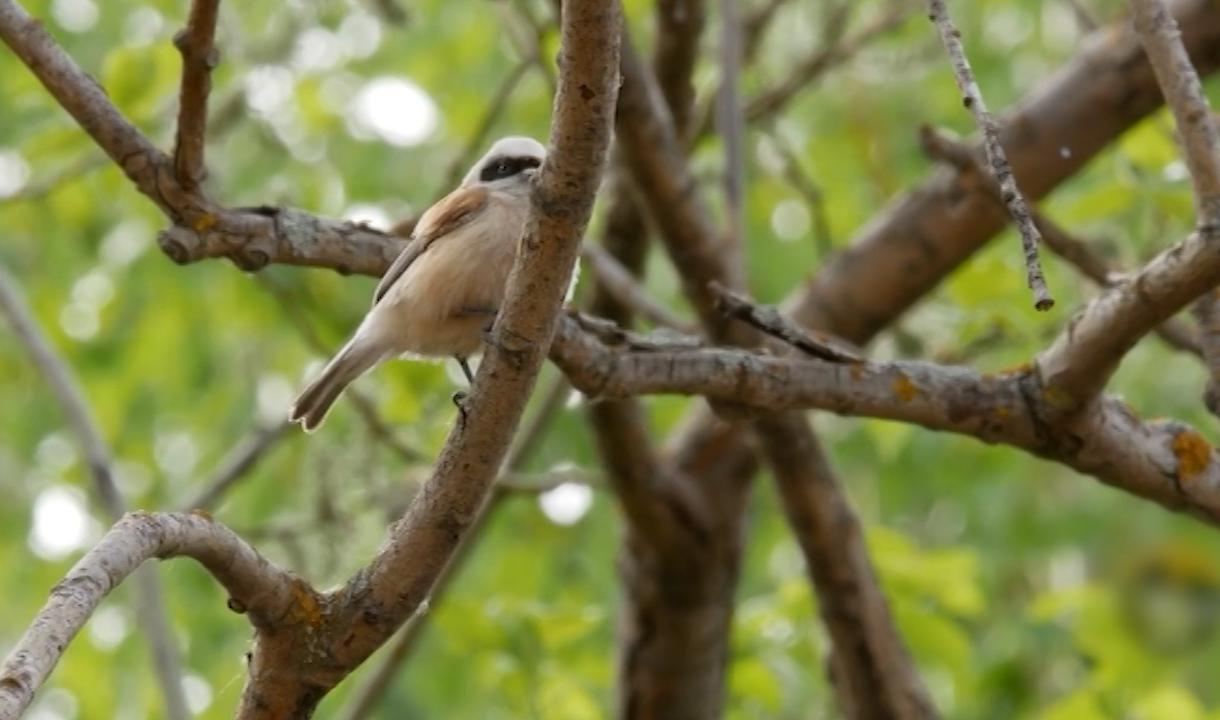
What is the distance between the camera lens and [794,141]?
827 cm

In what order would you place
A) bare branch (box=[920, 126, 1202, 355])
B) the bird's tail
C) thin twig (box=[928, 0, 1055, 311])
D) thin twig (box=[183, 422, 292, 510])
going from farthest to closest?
thin twig (box=[183, 422, 292, 510]) < the bird's tail < bare branch (box=[920, 126, 1202, 355]) < thin twig (box=[928, 0, 1055, 311])

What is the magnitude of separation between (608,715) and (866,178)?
9.54ft

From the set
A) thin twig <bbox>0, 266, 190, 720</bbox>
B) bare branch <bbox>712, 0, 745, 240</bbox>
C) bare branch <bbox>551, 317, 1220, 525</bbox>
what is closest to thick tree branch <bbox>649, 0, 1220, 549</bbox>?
bare branch <bbox>712, 0, 745, 240</bbox>

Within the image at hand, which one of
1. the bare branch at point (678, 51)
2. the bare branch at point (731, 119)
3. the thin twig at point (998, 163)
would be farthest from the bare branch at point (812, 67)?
the thin twig at point (998, 163)

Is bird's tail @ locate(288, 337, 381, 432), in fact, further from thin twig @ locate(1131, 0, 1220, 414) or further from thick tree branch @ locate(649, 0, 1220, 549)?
thin twig @ locate(1131, 0, 1220, 414)

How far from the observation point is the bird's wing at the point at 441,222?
176 inches

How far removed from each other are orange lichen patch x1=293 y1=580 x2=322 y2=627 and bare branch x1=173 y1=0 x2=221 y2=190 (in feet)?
3.20

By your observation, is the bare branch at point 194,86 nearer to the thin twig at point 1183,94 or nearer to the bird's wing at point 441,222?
the bird's wing at point 441,222

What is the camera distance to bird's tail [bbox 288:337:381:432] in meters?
4.82

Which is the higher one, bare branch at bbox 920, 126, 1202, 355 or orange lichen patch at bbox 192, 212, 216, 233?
bare branch at bbox 920, 126, 1202, 355

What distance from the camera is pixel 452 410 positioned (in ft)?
21.0

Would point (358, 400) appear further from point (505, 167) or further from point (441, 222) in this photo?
point (441, 222)

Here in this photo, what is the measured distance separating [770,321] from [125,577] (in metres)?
1.70

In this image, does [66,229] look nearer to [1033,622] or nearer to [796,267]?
[796,267]
